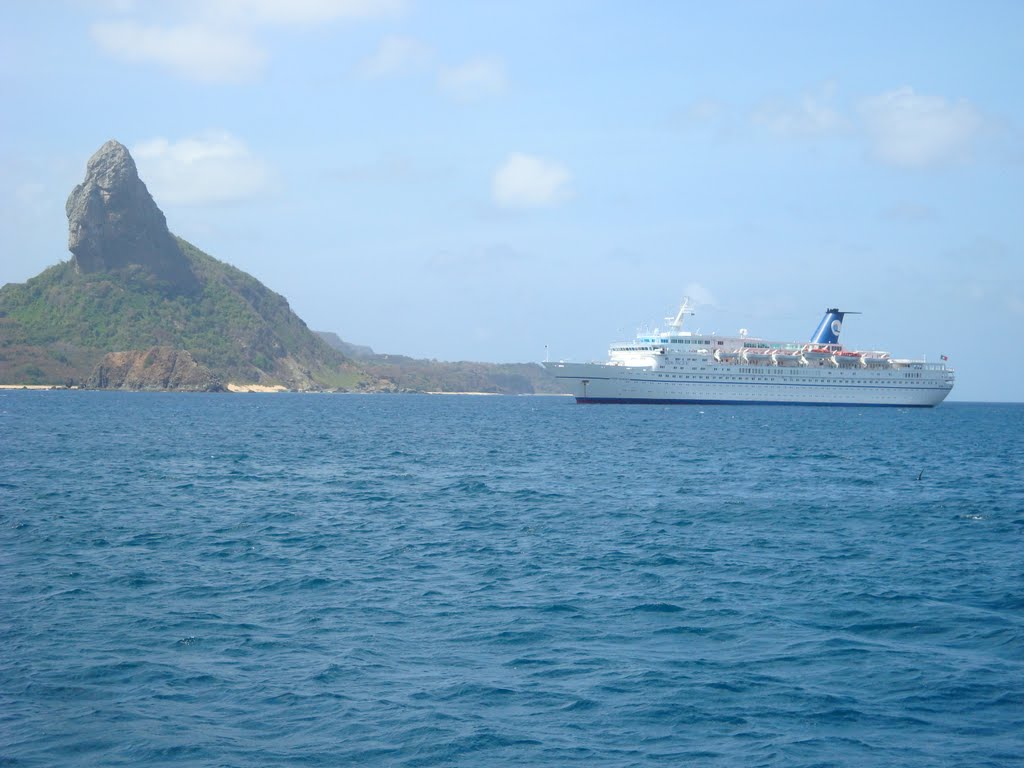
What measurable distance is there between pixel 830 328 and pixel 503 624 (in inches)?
4971

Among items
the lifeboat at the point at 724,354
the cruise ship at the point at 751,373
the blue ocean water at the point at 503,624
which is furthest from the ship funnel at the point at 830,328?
the blue ocean water at the point at 503,624

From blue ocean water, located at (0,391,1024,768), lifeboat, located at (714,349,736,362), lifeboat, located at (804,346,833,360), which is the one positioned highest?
lifeboat, located at (804,346,833,360)

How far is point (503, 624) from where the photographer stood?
14727 millimetres

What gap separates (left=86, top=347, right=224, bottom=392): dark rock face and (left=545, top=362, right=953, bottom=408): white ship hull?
3295 inches

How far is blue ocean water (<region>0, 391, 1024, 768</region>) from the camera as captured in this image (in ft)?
34.3

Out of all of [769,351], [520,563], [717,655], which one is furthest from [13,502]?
[769,351]

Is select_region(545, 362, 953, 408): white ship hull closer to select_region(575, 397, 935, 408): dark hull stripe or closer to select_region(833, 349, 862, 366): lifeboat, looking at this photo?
select_region(575, 397, 935, 408): dark hull stripe

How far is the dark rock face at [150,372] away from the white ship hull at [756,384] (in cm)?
8370

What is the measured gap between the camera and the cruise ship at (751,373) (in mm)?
115312

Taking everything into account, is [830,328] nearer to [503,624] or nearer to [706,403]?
[706,403]

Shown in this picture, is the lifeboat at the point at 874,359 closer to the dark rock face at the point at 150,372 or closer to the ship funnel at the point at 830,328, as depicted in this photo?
the ship funnel at the point at 830,328

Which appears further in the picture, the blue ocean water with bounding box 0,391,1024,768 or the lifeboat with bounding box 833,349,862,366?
the lifeboat with bounding box 833,349,862,366

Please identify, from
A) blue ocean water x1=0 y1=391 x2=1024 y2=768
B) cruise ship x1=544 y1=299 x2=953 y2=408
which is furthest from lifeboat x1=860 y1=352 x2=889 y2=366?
blue ocean water x1=0 y1=391 x2=1024 y2=768

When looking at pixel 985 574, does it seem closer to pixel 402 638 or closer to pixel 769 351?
pixel 402 638
